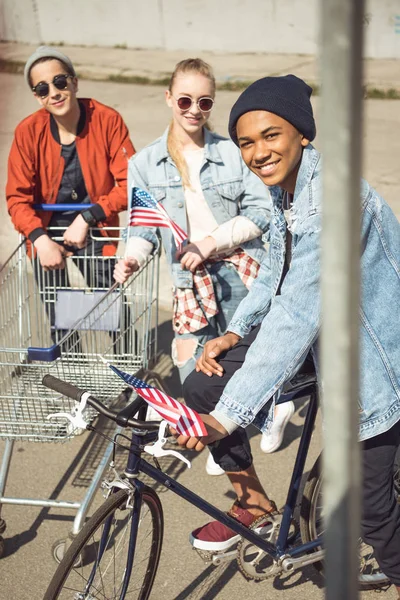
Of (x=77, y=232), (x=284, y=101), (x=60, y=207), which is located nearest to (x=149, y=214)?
(x=77, y=232)

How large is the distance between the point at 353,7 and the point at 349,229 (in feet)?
0.82

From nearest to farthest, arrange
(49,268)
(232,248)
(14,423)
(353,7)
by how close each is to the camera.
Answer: (353,7) → (14,423) → (232,248) → (49,268)

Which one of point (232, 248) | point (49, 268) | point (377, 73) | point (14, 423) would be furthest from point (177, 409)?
point (377, 73)

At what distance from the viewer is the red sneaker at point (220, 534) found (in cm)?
326

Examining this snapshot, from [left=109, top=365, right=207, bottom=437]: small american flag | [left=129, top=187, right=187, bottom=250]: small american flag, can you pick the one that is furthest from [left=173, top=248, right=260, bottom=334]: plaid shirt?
[left=109, top=365, right=207, bottom=437]: small american flag

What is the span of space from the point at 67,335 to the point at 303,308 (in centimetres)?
126

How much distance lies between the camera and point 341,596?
A: 1071mm

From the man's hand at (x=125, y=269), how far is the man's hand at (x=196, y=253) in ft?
0.69

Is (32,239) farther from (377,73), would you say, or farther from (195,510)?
(377,73)

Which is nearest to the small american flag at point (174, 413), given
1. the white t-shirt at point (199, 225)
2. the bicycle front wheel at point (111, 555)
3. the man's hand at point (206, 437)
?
the man's hand at point (206, 437)

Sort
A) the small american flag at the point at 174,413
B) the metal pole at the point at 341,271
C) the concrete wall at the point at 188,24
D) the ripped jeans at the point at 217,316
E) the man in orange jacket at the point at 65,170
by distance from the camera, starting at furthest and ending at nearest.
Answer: the concrete wall at the point at 188,24 → the man in orange jacket at the point at 65,170 → the ripped jeans at the point at 217,316 → the small american flag at the point at 174,413 → the metal pole at the point at 341,271

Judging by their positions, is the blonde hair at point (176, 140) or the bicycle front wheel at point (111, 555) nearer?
the bicycle front wheel at point (111, 555)

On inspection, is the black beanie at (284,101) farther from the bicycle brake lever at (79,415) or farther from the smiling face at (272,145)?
the bicycle brake lever at (79,415)

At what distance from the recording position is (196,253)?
3.88m
